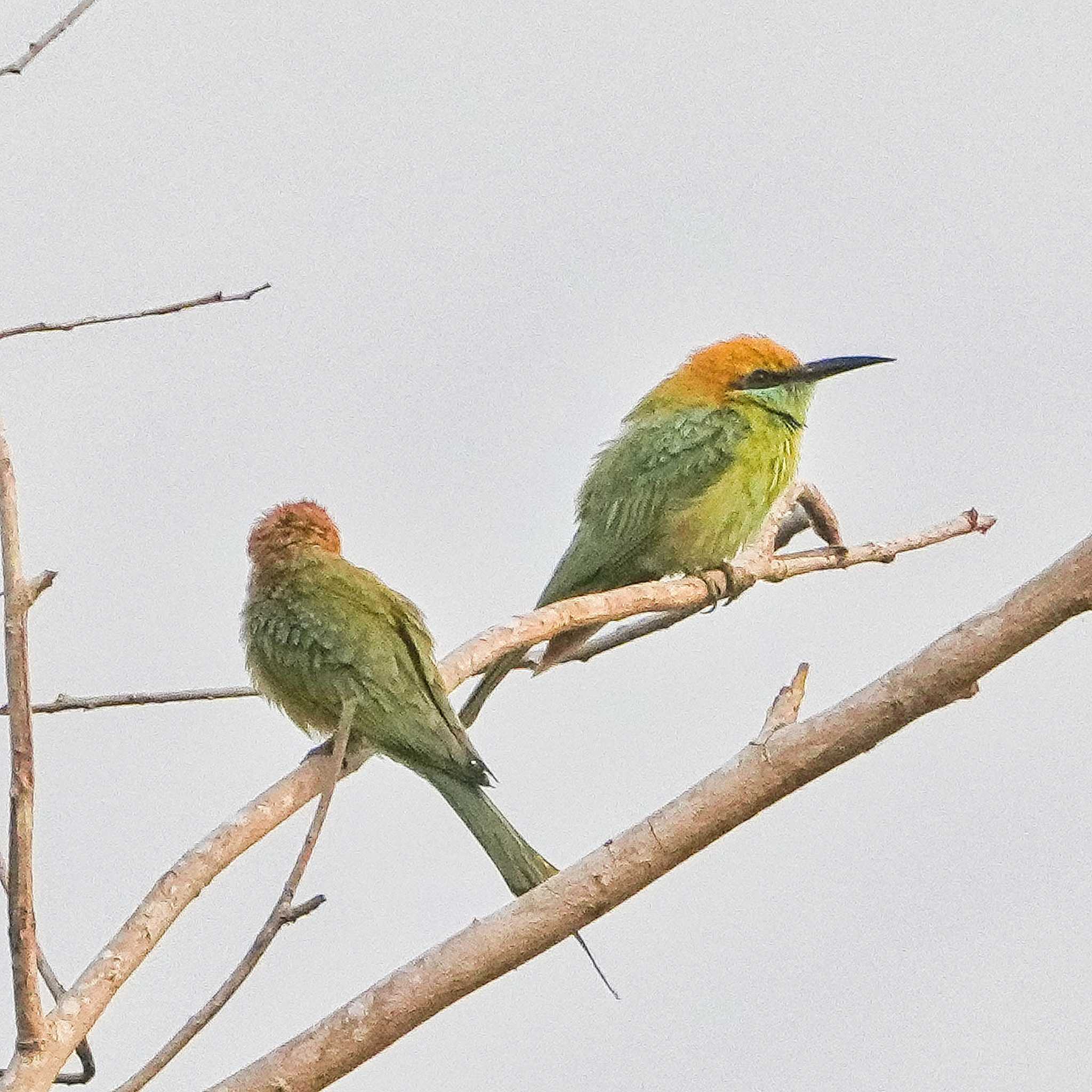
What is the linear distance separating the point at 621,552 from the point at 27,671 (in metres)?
3.39

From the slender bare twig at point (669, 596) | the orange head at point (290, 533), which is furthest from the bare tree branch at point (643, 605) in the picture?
the orange head at point (290, 533)

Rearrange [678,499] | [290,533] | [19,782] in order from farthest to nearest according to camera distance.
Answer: [678,499]
[290,533]
[19,782]

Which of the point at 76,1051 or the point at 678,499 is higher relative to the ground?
the point at 678,499

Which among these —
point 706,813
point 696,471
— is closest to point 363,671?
point 696,471

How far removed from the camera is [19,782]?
2.07 metres

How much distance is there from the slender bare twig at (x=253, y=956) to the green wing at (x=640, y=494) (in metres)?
3.14

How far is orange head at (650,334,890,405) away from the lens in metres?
5.70

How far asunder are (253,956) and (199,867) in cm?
25

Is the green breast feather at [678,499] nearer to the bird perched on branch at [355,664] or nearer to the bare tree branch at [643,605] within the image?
the bare tree branch at [643,605]

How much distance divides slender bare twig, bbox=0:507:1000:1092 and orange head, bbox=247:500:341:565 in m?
0.96

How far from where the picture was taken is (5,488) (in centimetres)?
210

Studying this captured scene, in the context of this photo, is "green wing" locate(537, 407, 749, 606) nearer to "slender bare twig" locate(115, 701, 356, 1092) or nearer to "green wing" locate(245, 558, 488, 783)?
"green wing" locate(245, 558, 488, 783)

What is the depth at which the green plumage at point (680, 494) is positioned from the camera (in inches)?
209

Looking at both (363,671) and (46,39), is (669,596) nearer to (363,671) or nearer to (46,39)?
(363,671)
